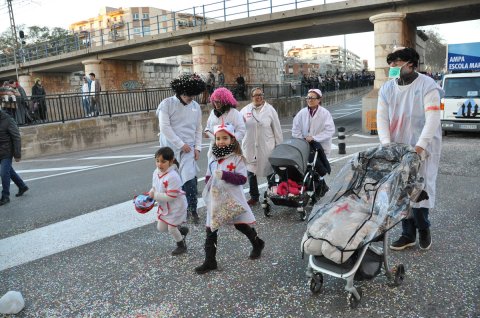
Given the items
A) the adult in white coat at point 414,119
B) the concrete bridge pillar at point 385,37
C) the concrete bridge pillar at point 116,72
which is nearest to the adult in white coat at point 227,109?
the adult in white coat at point 414,119

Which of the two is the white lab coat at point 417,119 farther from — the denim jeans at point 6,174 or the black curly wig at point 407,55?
the denim jeans at point 6,174

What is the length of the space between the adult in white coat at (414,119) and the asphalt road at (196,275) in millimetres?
314

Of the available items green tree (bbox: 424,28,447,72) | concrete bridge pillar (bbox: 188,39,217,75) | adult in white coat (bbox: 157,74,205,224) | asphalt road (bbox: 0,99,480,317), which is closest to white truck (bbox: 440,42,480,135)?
asphalt road (bbox: 0,99,480,317)

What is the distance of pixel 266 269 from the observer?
392 cm

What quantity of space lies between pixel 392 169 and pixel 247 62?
25.6 metres

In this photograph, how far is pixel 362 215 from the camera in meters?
3.18

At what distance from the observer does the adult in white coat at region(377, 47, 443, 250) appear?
3.84 m

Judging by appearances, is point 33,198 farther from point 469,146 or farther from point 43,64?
point 43,64

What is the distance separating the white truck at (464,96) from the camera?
12.7 meters

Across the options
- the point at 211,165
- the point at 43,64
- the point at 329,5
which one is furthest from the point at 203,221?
the point at 43,64

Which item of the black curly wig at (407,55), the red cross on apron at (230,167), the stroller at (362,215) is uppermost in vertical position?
the black curly wig at (407,55)

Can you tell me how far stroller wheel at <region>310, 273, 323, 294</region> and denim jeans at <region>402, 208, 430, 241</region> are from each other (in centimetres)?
143

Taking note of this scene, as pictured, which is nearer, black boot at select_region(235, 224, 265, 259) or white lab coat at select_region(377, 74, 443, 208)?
white lab coat at select_region(377, 74, 443, 208)

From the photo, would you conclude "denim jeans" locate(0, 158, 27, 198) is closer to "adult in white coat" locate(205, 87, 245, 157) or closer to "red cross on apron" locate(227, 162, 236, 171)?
"adult in white coat" locate(205, 87, 245, 157)
